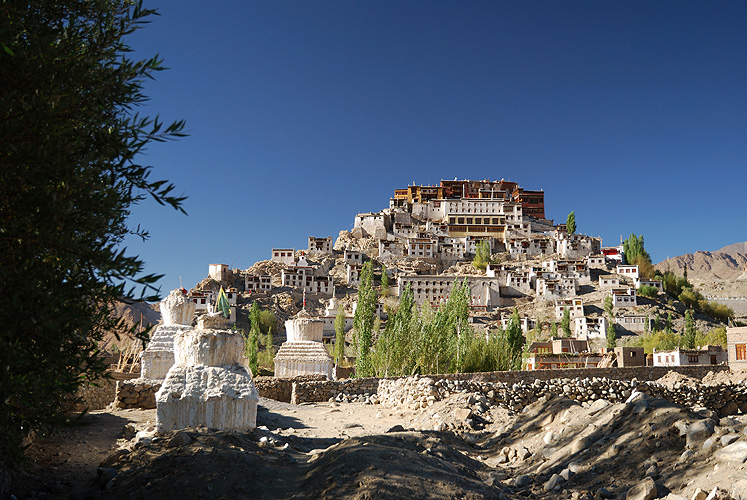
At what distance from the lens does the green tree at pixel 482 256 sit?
8981 centimetres

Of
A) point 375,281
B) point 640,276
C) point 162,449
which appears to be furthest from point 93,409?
point 640,276

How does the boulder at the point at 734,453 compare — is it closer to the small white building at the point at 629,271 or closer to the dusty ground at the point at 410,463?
the dusty ground at the point at 410,463

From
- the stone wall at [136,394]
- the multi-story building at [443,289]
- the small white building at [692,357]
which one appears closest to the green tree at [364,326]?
the stone wall at [136,394]

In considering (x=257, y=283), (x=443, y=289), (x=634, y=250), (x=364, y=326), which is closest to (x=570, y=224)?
(x=634, y=250)

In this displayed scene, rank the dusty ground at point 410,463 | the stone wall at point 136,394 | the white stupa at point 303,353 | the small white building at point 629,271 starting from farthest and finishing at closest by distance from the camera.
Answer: the small white building at point 629,271 → the white stupa at point 303,353 → the stone wall at point 136,394 → the dusty ground at point 410,463

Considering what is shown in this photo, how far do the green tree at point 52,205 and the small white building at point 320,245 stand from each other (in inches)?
3691

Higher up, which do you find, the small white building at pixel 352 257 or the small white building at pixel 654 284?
the small white building at pixel 352 257

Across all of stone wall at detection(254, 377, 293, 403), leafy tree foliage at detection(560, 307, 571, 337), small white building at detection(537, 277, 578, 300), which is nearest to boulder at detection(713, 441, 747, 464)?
stone wall at detection(254, 377, 293, 403)

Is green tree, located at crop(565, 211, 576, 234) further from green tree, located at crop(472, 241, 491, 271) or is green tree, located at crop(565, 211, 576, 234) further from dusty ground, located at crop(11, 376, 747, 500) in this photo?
dusty ground, located at crop(11, 376, 747, 500)

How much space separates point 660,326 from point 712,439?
71.4 metres

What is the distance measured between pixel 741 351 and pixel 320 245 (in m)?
78.2

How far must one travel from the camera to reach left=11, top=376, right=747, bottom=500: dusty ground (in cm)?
608

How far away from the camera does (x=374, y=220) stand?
347 feet

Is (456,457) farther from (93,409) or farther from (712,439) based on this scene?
(93,409)
